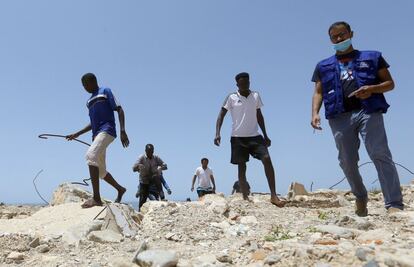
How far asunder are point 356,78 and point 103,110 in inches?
143

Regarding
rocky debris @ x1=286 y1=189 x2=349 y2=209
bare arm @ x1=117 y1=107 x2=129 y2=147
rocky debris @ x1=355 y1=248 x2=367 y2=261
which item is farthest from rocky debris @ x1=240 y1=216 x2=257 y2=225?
bare arm @ x1=117 y1=107 x2=129 y2=147

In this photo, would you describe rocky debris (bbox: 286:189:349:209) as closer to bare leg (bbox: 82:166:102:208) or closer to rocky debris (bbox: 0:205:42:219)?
bare leg (bbox: 82:166:102:208)

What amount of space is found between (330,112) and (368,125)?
1.51ft

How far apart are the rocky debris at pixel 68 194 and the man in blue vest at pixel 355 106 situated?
602 cm

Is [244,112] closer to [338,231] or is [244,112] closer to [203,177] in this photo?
[338,231]

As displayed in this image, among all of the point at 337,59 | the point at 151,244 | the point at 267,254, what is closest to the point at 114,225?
the point at 151,244

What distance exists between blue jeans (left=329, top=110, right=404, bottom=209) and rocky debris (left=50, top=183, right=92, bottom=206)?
6.09 m

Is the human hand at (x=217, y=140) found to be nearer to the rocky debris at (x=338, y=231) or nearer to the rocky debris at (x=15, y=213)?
the rocky debris at (x=338, y=231)

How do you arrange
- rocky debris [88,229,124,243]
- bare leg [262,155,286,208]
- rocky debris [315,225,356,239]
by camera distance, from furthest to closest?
1. bare leg [262,155,286,208]
2. rocky debris [88,229,124,243]
3. rocky debris [315,225,356,239]

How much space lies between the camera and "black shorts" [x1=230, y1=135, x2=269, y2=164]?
6.41 metres

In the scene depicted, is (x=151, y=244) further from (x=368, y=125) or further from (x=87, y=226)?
(x=368, y=125)

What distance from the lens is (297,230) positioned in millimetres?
3617

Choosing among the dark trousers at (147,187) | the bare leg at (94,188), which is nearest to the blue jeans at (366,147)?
the bare leg at (94,188)

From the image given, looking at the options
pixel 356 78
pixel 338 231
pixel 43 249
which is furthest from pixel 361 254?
pixel 43 249
